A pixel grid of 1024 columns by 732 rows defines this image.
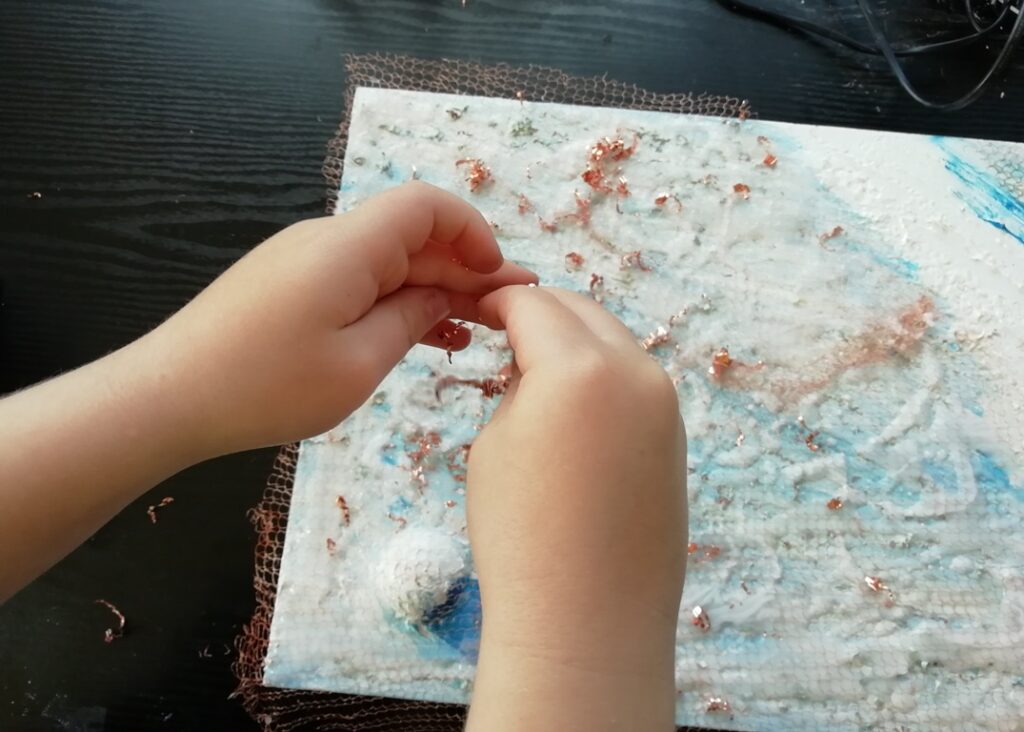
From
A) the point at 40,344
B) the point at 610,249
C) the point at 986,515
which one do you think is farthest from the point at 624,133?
the point at 40,344

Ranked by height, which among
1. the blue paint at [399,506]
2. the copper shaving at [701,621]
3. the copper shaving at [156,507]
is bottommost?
the copper shaving at [701,621]

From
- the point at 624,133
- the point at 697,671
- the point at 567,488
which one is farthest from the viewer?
the point at 624,133

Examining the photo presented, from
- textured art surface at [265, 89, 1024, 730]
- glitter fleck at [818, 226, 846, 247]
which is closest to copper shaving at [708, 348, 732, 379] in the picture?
textured art surface at [265, 89, 1024, 730]

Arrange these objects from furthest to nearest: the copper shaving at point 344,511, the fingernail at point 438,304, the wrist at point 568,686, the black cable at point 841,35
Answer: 1. the black cable at point 841,35
2. the copper shaving at point 344,511
3. the fingernail at point 438,304
4. the wrist at point 568,686

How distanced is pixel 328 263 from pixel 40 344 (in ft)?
1.26

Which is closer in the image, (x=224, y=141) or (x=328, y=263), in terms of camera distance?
(x=328, y=263)

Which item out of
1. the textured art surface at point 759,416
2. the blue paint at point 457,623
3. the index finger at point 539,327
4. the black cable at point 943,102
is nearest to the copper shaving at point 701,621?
the textured art surface at point 759,416

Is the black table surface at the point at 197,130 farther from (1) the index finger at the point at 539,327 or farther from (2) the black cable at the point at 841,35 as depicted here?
(1) the index finger at the point at 539,327

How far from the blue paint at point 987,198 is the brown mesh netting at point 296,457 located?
0.20 m

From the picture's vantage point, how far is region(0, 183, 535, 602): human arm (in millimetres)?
395

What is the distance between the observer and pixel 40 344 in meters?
0.63

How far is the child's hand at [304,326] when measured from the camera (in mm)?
398

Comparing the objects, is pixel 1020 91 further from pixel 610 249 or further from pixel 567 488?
pixel 567 488

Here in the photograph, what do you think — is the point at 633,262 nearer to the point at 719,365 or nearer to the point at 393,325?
the point at 719,365
